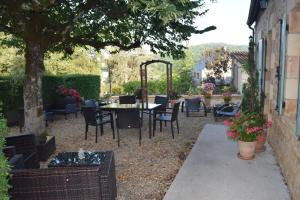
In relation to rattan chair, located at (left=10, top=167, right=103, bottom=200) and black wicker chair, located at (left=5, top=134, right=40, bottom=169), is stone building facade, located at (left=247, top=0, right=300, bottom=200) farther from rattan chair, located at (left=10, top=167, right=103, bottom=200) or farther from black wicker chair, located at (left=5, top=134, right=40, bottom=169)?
Answer: black wicker chair, located at (left=5, top=134, right=40, bottom=169)

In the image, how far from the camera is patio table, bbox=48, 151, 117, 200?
301 centimetres

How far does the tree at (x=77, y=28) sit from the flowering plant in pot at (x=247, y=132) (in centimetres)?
203

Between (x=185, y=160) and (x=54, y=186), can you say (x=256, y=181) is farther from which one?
(x=54, y=186)

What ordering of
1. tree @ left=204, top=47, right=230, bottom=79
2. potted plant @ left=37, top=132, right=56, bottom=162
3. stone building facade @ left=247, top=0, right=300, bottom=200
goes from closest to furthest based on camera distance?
stone building facade @ left=247, top=0, right=300, bottom=200 → potted plant @ left=37, top=132, right=56, bottom=162 → tree @ left=204, top=47, right=230, bottom=79

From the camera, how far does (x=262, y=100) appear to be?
6848mm

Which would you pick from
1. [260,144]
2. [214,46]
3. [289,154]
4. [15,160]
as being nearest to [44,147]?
[15,160]

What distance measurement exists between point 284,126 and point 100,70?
21.1 metres

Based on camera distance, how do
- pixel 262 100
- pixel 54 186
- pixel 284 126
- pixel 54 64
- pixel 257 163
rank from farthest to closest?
pixel 54 64, pixel 262 100, pixel 257 163, pixel 284 126, pixel 54 186

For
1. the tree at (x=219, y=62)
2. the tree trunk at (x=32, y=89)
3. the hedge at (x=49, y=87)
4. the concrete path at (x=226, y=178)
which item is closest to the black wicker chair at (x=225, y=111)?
the concrete path at (x=226, y=178)

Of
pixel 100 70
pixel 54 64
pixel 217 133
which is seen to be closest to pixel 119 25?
pixel 217 133

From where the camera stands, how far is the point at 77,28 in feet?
25.4

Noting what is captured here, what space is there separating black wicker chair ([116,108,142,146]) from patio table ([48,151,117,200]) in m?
2.80

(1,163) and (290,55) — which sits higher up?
(290,55)

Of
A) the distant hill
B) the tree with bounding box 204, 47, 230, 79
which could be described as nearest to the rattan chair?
the tree with bounding box 204, 47, 230, 79
